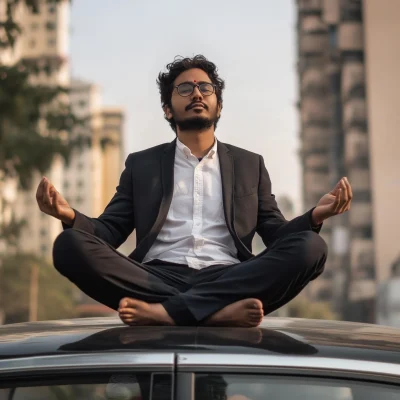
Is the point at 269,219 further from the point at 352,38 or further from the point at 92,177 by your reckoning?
the point at 92,177

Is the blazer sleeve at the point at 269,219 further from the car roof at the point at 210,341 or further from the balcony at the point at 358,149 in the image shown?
the balcony at the point at 358,149

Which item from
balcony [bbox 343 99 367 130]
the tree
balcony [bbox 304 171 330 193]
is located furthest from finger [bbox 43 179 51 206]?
balcony [bbox 304 171 330 193]

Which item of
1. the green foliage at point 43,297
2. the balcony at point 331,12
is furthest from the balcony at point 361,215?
the green foliage at point 43,297

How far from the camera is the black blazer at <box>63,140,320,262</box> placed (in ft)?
11.1

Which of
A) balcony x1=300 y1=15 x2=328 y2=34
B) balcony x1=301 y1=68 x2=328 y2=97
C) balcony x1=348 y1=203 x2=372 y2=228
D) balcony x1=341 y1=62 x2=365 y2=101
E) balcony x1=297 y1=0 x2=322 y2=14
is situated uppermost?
balcony x1=297 y1=0 x2=322 y2=14

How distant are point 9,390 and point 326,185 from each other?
78.8 m

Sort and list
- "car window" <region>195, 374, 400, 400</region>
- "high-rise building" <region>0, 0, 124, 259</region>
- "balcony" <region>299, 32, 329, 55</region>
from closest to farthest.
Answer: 1. "car window" <region>195, 374, 400, 400</region>
2. "high-rise building" <region>0, 0, 124, 259</region>
3. "balcony" <region>299, 32, 329, 55</region>

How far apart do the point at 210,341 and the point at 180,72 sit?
1.76 meters

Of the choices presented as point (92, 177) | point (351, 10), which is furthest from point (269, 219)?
point (92, 177)

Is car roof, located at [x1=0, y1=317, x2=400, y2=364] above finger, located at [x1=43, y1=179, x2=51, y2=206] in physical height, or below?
below

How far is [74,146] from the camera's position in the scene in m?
14.6

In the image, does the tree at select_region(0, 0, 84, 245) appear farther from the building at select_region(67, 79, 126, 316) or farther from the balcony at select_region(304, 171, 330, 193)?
the building at select_region(67, 79, 126, 316)

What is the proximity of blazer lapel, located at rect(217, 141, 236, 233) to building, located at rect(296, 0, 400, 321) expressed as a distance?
5847 centimetres

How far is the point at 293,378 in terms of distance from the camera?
214 cm
